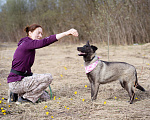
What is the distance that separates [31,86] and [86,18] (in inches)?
558

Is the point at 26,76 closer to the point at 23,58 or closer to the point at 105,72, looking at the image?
the point at 23,58

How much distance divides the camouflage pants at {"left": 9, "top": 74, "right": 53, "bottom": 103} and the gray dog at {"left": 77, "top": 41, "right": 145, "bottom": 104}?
35.7 inches

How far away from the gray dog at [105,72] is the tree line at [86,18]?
4.00 meters

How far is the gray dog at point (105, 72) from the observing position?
3733 mm

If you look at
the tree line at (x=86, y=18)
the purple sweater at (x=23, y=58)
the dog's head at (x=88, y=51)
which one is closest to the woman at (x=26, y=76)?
the purple sweater at (x=23, y=58)

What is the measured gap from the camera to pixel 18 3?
86.5ft

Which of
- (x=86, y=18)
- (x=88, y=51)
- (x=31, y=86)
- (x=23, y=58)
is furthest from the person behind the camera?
(x=86, y=18)

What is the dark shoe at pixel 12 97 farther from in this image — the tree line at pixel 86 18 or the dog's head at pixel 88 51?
the tree line at pixel 86 18

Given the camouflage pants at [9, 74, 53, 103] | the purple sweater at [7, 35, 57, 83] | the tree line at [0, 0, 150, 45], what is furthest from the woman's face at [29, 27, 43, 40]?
the tree line at [0, 0, 150, 45]

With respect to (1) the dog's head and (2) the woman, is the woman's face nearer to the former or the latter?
(2) the woman

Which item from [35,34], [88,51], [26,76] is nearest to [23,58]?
[26,76]

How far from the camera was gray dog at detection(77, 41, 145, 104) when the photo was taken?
3.73 metres

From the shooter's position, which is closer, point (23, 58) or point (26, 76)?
point (23, 58)

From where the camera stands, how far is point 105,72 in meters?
3.86
